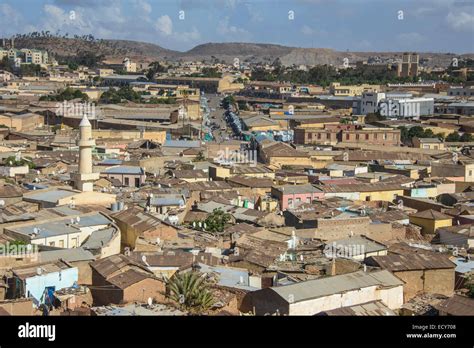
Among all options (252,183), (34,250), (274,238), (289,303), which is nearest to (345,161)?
(252,183)

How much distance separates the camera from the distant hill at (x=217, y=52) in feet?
205

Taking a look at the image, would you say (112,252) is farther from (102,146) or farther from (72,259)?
(102,146)

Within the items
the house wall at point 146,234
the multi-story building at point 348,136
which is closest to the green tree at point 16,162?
the house wall at point 146,234

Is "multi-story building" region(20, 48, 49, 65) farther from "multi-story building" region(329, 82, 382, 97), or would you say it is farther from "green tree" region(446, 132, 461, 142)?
"green tree" region(446, 132, 461, 142)

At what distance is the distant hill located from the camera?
62.4 meters

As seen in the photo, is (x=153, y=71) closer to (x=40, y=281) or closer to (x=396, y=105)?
(x=396, y=105)

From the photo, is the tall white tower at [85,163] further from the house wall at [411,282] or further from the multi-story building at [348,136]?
the multi-story building at [348,136]

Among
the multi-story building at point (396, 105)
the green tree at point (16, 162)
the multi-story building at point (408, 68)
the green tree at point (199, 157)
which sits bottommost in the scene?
the green tree at point (199, 157)

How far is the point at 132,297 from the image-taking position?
5.89 m

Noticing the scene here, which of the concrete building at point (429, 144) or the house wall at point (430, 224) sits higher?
the concrete building at point (429, 144)

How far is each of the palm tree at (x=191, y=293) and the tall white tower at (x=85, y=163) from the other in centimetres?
494

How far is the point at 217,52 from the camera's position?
101 meters
